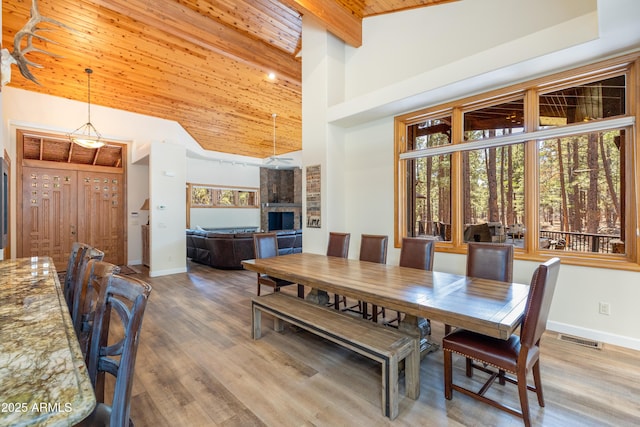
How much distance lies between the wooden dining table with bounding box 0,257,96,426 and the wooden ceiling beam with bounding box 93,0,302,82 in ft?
14.5

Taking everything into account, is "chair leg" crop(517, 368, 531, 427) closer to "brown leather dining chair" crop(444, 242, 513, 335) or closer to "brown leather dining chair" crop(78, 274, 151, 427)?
"brown leather dining chair" crop(444, 242, 513, 335)

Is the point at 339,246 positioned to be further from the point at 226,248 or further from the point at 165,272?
the point at 165,272

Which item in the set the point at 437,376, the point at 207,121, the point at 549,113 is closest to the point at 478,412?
the point at 437,376

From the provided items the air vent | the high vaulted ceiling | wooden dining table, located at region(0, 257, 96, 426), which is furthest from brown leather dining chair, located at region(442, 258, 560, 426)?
the high vaulted ceiling


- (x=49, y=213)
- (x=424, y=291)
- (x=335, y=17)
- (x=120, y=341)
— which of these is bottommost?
(x=424, y=291)

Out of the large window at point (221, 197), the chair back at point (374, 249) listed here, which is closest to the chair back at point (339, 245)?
the chair back at point (374, 249)

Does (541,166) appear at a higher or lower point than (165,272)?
higher

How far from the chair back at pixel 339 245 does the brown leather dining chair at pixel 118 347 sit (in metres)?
2.90

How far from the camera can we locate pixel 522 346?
170cm

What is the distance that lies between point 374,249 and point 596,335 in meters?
2.36

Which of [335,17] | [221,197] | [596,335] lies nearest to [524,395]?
[596,335]

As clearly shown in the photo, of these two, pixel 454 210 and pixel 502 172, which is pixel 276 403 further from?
pixel 502 172

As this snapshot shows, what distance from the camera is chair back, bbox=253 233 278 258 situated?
3.98m

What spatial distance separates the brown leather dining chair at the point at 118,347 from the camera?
1.01 meters
